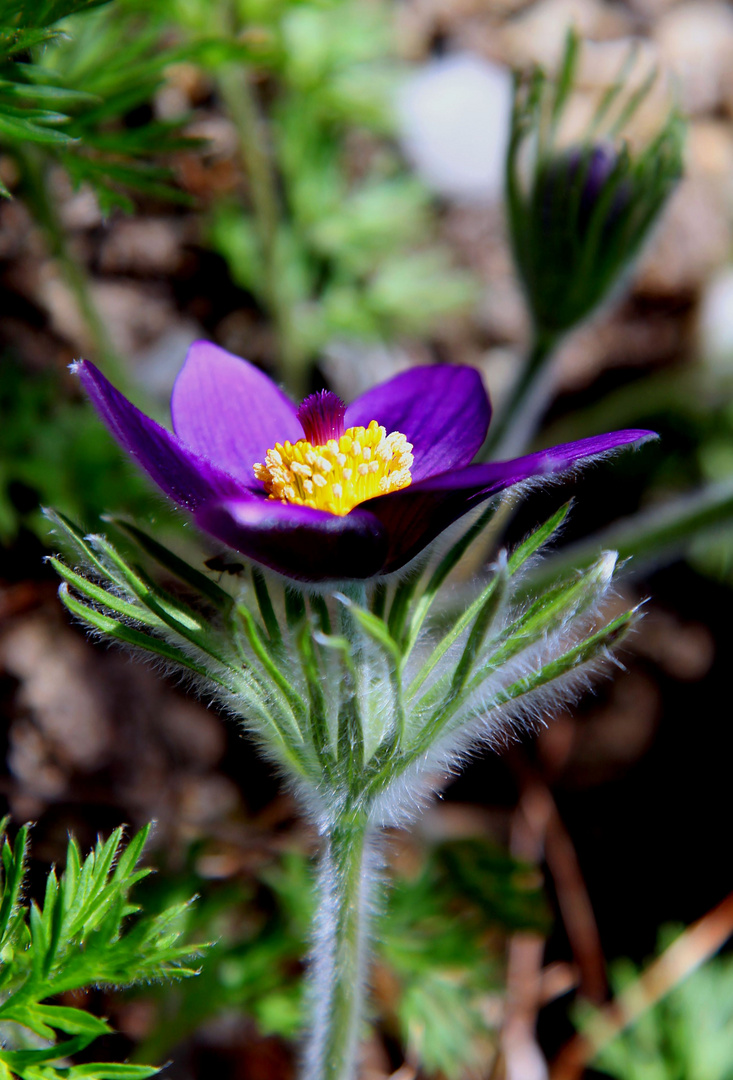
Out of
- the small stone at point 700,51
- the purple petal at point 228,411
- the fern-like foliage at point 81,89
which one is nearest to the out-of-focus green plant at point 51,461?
the fern-like foliage at point 81,89

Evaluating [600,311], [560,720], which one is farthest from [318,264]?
[560,720]

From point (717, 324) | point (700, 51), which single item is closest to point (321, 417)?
point (717, 324)

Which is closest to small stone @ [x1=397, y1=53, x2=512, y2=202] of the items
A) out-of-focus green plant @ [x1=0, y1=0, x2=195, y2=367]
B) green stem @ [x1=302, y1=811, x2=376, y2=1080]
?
out-of-focus green plant @ [x1=0, y1=0, x2=195, y2=367]

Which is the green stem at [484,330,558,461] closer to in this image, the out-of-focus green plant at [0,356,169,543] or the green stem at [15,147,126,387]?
the out-of-focus green plant at [0,356,169,543]

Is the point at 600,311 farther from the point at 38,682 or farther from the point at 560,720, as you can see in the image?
the point at 38,682

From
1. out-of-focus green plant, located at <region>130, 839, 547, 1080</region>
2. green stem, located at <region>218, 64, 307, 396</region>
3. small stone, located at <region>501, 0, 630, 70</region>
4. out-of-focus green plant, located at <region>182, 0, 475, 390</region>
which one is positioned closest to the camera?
out-of-focus green plant, located at <region>130, 839, 547, 1080</region>

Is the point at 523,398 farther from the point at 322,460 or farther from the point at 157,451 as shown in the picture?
the point at 157,451
